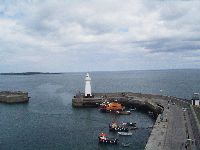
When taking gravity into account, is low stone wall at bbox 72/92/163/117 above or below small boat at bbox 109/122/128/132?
above

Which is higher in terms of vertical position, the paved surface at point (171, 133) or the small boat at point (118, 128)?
the paved surface at point (171, 133)

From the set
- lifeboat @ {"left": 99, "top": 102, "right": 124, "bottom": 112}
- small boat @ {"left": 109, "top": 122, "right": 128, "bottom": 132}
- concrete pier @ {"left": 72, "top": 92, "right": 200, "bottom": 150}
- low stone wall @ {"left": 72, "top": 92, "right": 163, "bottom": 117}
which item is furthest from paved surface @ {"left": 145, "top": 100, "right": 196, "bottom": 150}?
low stone wall @ {"left": 72, "top": 92, "right": 163, "bottom": 117}

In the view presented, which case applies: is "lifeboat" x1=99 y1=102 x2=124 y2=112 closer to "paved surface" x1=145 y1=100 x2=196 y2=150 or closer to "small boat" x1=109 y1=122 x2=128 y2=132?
"small boat" x1=109 y1=122 x2=128 y2=132

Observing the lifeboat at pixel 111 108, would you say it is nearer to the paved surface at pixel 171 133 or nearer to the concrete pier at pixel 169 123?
the concrete pier at pixel 169 123

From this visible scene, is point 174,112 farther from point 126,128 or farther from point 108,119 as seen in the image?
point 108,119

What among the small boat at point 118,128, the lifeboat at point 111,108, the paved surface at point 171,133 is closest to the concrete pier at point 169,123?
the paved surface at point 171,133

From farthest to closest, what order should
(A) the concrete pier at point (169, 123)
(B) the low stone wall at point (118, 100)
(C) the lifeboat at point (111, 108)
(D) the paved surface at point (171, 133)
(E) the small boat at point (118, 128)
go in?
(B) the low stone wall at point (118, 100) → (C) the lifeboat at point (111, 108) → (E) the small boat at point (118, 128) → (A) the concrete pier at point (169, 123) → (D) the paved surface at point (171, 133)

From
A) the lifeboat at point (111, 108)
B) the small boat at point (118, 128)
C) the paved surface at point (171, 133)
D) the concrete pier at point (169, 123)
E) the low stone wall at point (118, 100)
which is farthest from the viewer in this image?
the low stone wall at point (118, 100)

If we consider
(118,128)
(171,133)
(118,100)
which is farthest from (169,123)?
(118,100)

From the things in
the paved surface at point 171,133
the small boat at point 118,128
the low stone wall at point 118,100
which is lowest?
the small boat at point 118,128

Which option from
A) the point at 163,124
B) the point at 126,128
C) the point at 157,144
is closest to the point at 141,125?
the point at 126,128
